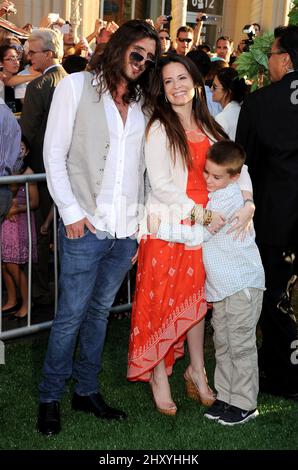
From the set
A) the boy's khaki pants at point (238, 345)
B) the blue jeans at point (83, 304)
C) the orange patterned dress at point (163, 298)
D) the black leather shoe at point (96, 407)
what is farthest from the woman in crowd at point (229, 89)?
the black leather shoe at point (96, 407)

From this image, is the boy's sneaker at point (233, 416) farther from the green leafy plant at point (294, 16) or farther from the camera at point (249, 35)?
the camera at point (249, 35)

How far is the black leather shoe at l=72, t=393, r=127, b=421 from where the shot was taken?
408 centimetres

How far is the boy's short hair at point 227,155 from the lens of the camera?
3805mm

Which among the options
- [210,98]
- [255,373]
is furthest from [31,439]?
[210,98]

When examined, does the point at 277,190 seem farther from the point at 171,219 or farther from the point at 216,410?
the point at 216,410

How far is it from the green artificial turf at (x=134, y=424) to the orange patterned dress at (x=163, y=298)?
303 mm

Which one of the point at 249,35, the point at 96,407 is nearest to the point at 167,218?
the point at 96,407

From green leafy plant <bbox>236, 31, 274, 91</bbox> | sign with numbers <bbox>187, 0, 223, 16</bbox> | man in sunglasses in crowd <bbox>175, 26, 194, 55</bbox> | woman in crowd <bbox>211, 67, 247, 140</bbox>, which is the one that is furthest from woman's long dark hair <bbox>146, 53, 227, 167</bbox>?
sign with numbers <bbox>187, 0, 223, 16</bbox>

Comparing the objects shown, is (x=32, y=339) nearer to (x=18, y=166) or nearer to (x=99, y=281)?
(x=18, y=166)

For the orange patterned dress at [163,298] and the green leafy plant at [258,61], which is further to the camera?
the green leafy plant at [258,61]

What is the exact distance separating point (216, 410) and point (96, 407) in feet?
2.22

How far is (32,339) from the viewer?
17.8 feet

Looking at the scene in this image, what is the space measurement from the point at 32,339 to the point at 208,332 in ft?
4.37

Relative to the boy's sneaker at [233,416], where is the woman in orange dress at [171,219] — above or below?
above
